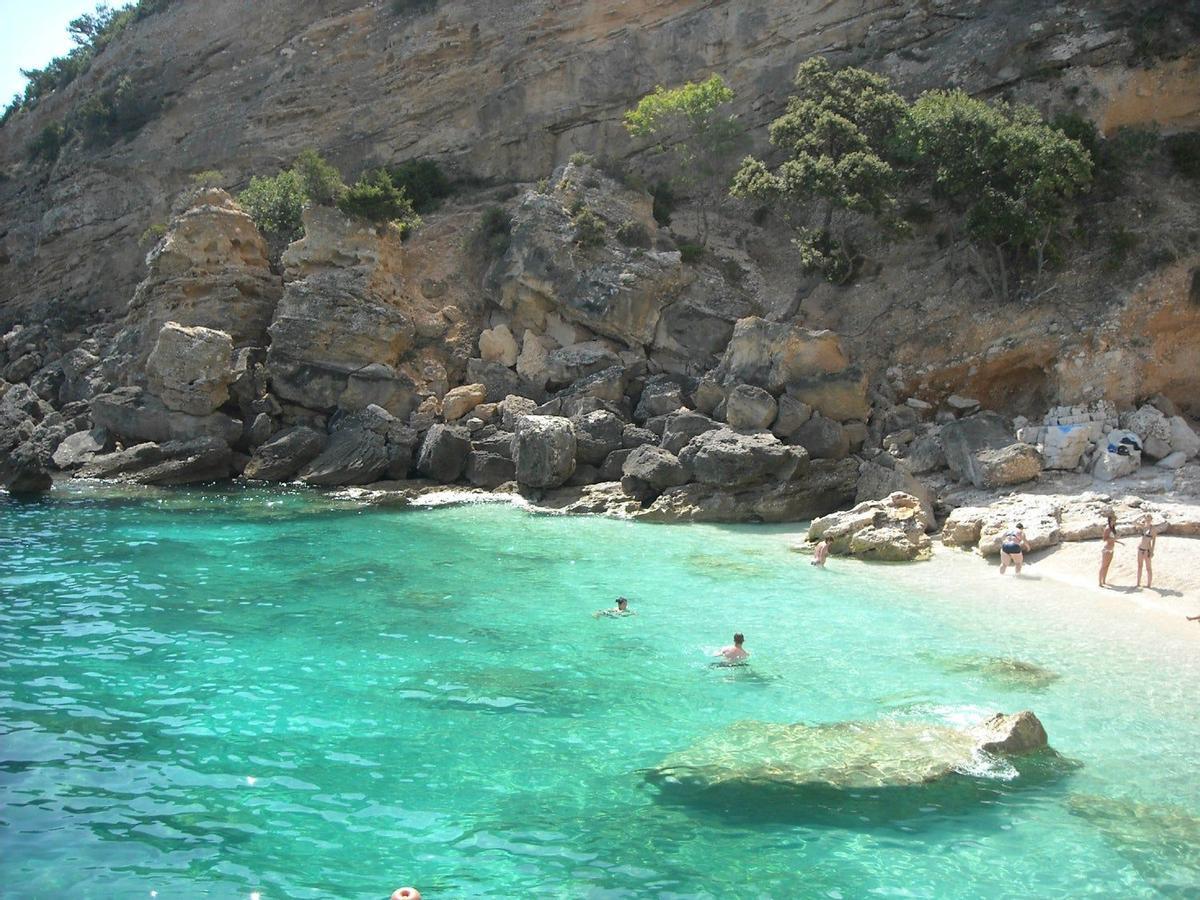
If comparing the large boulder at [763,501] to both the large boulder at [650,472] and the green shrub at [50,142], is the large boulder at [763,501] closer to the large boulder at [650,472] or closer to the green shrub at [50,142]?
the large boulder at [650,472]

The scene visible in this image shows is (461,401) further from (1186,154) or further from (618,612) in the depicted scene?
(1186,154)

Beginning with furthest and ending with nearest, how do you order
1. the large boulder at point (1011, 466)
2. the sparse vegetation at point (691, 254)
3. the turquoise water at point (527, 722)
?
the sparse vegetation at point (691, 254), the large boulder at point (1011, 466), the turquoise water at point (527, 722)

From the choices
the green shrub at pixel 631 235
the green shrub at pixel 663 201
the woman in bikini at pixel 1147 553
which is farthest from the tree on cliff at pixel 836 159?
the woman in bikini at pixel 1147 553

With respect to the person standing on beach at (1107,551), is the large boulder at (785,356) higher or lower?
higher

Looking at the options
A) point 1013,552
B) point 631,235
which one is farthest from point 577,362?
point 1013,552

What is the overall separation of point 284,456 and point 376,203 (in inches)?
418

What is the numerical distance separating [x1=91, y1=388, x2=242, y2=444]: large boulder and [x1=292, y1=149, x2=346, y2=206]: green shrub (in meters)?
9.20

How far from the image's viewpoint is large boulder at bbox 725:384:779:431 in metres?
25.1

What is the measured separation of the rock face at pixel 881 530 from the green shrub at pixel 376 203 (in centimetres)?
2187

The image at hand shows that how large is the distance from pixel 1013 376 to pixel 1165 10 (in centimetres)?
1391

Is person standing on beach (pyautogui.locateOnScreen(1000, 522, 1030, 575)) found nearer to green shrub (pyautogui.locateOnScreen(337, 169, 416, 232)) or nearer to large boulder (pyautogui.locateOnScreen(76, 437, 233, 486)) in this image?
large boulder (pyautogui.locateOnScreen(76, 437, 233, 486))

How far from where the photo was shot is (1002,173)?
26438mm

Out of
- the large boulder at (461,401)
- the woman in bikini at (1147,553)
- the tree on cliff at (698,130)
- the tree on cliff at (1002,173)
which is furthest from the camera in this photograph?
the tree on cliff at (698,130)

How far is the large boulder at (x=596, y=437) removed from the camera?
26.8 m
